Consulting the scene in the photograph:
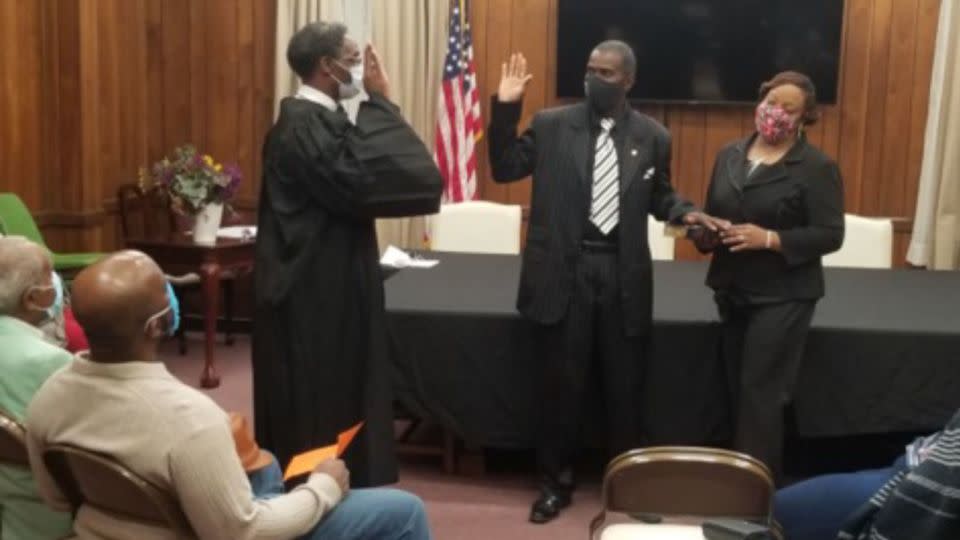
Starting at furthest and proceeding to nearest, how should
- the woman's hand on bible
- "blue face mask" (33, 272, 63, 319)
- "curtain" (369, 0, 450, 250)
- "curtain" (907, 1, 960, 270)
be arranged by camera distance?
"curtain" (369, 0, 450, 250)
"curtain" (907, 1, 960, 270)
the woman's hand on bible
"blue face mask" (33, 272, 63, 319)

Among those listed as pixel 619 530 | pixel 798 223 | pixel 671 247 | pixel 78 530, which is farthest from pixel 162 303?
pixel 671 247

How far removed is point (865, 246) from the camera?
18.2ft

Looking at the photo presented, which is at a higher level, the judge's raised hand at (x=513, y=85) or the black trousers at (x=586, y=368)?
the judge's raised hand at (x=513, y=85)

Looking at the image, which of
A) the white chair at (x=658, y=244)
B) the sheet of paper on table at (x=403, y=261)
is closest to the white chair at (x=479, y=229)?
the sheet of paper on table at (x=403, y=261)

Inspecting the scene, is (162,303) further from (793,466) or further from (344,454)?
(793,466)

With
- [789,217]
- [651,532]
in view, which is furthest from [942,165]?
[651,532]

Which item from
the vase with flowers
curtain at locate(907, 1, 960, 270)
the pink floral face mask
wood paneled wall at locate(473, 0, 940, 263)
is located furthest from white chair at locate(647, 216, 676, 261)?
the vase with flowers

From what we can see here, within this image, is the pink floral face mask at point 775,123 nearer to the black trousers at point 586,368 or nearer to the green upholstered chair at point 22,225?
the black trousers at point 586,368

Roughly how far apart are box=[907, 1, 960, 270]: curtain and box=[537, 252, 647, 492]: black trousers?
306 cm

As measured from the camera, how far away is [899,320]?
4.15 meters

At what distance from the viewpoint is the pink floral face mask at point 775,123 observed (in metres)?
3.63

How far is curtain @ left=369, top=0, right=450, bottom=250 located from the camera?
21.9 feet

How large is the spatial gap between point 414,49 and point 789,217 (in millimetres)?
3508

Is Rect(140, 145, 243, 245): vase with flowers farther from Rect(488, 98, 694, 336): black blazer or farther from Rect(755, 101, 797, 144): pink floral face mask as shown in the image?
Rect(755, 101, 797, 144): pink floral face mask
